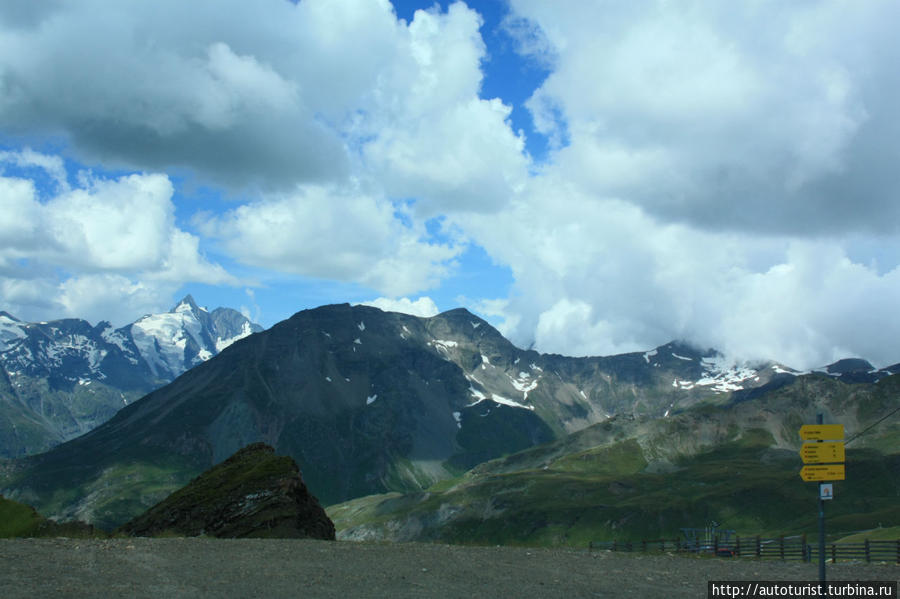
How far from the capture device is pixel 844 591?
2325 centimetres

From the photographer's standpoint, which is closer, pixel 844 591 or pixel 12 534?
pixel 844 591

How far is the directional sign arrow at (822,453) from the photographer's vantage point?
19328 millimetres

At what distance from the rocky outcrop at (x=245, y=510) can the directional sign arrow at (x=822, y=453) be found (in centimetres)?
2418

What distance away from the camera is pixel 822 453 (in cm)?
1956

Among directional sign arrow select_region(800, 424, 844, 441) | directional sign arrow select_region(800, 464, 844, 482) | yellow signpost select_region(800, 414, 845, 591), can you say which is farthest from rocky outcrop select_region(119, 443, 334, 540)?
directional sign arrow select_region(800, 424, 844, 441)

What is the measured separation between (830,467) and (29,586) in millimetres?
24298

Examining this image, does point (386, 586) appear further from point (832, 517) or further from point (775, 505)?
point (775, 505)

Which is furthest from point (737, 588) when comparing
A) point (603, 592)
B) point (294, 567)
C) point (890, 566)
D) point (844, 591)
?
point (294, 567)

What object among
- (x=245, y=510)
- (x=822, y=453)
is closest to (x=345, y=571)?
(x=245, y=510)

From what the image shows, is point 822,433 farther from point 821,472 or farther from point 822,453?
point 821,472

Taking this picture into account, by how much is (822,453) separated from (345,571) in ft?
54.3

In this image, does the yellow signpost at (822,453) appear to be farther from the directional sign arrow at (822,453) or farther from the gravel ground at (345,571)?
the gravel ground at (345,571)

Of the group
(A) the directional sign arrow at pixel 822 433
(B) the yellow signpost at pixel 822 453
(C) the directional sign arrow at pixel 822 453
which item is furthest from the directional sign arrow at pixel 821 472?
(A) the directional sign arrow at pixel 822 433

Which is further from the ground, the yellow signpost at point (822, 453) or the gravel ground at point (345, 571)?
the yellow signpost at point (822, 453)
